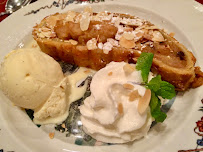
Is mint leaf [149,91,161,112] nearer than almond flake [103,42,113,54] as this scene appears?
Yes

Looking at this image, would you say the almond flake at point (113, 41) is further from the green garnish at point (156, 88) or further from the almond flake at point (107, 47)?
the green garnish at point (156, 88)

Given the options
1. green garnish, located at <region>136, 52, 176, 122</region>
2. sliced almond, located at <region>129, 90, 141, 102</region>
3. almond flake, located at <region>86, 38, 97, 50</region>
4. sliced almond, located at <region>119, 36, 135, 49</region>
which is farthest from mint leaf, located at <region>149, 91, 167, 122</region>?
almond flake, located at <region>86, 38, 97, 50</region>

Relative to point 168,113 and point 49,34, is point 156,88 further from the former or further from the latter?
point 49,34

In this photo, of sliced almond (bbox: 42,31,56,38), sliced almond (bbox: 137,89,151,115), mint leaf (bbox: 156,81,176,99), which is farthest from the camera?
sliced almond (bbox: 42,31,56,38)

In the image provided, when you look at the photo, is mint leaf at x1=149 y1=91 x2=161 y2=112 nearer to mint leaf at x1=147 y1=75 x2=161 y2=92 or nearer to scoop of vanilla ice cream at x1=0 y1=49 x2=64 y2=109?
mint leaf at x1=147 y1=75 x2=161 y2=92

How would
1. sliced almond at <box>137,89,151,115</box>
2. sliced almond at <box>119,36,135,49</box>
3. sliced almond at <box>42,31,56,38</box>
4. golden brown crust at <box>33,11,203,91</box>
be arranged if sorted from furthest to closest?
sliced almond at <box>42,31,56,38</box> < sliced almond at <box>119,36,135,49</box> < golden brown crust at <box>33,11,203,91</box> < sliced almond at <box>137,89,151,115</box>

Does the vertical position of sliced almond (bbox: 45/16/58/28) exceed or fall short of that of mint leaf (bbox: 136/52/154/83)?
it falls short

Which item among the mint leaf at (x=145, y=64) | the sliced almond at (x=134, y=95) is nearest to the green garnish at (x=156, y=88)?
the mint leaf at (x=145, y=64)
